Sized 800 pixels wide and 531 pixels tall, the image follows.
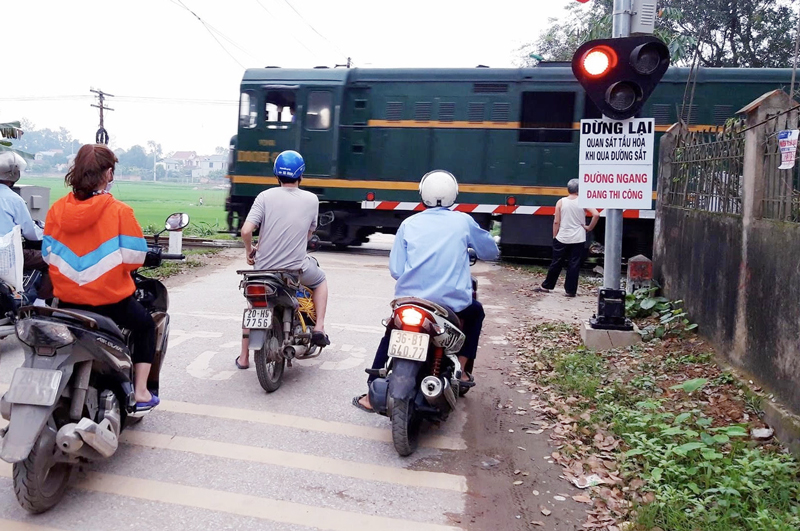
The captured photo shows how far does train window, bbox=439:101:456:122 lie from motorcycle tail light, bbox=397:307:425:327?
431 inches

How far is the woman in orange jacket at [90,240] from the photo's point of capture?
4047 millimetres

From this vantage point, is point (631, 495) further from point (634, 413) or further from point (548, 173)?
point (548, 173)

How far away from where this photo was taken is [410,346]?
14.9ft

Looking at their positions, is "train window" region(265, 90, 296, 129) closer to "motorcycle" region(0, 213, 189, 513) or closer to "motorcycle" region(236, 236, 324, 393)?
"motorcycle" region(236, 236, 324, 393)

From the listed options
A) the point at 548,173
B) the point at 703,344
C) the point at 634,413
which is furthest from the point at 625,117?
the point at 548,173

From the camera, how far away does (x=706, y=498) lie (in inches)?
157

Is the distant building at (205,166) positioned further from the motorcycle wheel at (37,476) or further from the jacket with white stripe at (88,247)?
the motorcycle wheel at (37,476)

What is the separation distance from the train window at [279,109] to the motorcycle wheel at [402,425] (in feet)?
39.7

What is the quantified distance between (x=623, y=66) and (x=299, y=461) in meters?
4.45

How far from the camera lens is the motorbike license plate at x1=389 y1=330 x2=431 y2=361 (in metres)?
4.52

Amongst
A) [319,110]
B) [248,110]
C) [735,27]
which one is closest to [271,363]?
[319,110]

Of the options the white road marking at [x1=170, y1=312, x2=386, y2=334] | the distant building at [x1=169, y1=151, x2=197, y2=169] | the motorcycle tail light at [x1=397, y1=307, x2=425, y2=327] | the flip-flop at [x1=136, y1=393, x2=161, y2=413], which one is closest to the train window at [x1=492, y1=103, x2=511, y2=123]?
the white road marking at [x1=170, y1=312, x2=386, y2=334]

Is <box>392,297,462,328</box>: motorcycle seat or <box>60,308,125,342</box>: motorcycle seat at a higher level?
<box>392,297,462,328</box>: motorcycle seat

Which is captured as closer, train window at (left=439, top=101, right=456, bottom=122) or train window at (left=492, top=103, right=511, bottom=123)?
train window at (left=492, top=103, right=511, bottom=123)
